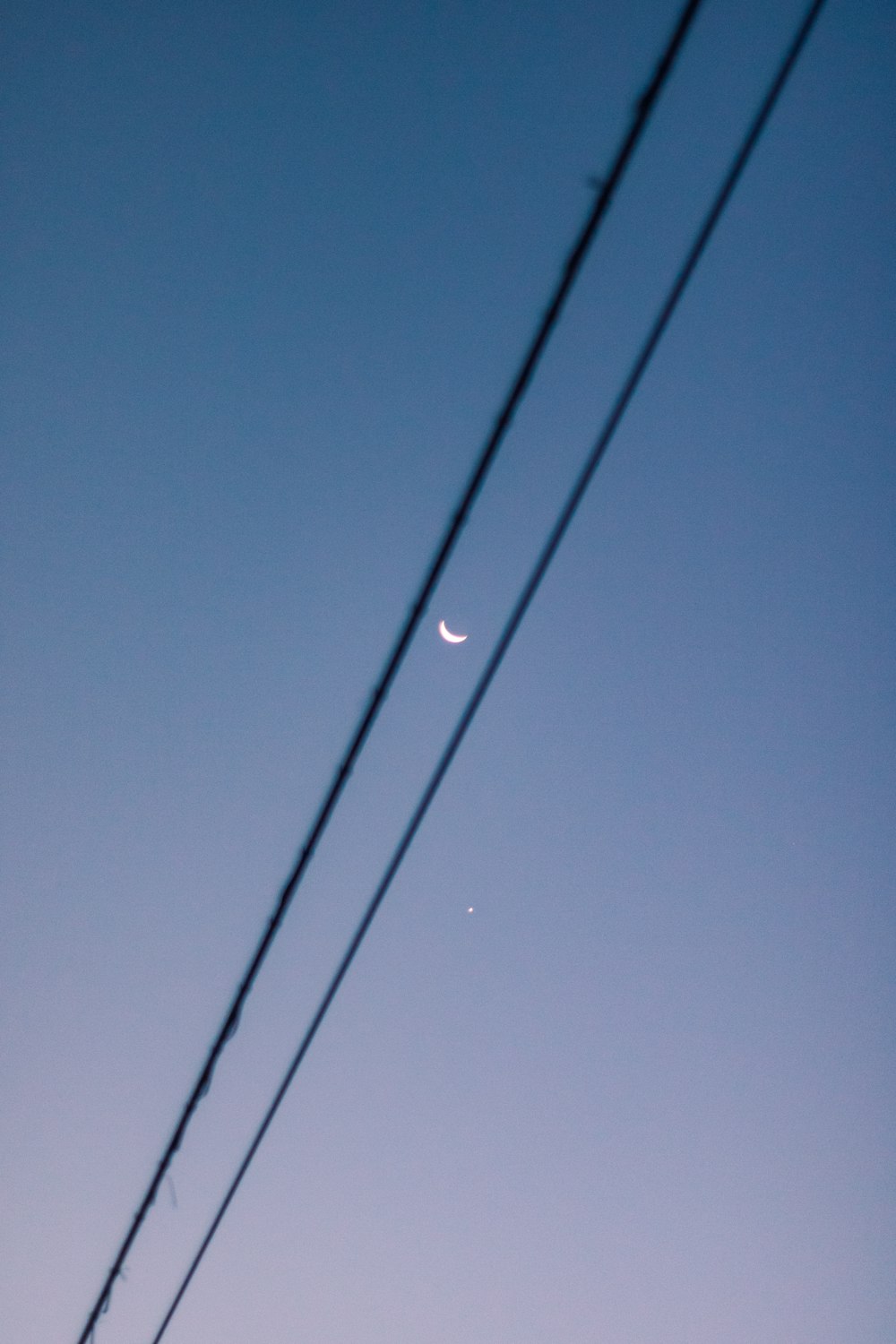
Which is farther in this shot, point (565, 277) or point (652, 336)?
point (652, 336)

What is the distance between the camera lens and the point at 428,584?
284cm

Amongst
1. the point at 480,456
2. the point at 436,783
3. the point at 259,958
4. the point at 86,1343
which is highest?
the point at 480,456

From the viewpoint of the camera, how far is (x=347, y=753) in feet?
9.84

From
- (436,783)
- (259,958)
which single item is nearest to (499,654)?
(436,783)

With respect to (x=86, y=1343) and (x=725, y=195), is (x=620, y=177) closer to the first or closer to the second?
(x=725, y=195)

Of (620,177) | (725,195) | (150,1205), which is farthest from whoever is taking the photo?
(150,1205)

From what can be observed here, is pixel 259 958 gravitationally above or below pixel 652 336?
below

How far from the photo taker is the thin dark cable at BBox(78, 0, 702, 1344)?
2.38 metres

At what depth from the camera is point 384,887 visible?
3.25 metres

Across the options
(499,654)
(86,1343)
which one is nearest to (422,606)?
(499,654)

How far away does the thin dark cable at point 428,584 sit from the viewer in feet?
7.82

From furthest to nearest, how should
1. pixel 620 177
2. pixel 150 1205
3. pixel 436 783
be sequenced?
pixel 150 1205 → pixel 436 783 → pixel 620 177

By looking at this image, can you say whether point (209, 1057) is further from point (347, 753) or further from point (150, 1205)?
point (347, 753)

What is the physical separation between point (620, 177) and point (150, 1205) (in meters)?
4.64
